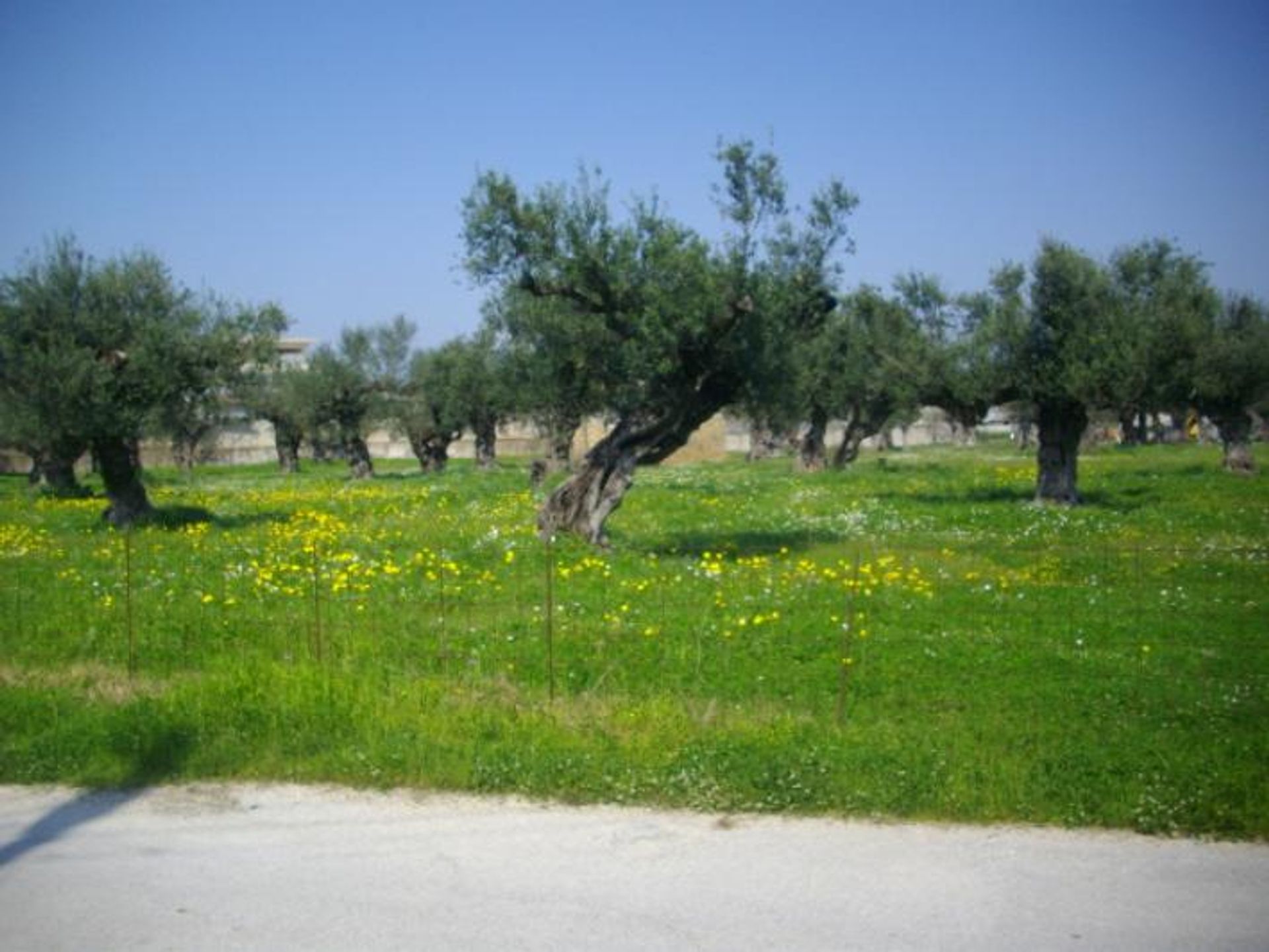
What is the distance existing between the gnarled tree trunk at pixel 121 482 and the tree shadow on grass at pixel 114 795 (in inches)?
632

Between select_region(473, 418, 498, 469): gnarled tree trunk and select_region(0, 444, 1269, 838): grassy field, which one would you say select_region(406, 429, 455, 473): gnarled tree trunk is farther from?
select_region(0, 444, 1269, 838): grassy field

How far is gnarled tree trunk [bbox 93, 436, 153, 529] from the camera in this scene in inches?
909

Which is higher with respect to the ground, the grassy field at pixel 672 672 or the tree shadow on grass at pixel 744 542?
the tree shadow on grass at pixel 744 542

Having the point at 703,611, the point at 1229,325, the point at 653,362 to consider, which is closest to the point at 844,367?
the point at 1229,325

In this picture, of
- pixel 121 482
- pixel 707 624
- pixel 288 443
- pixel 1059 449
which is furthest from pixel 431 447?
pixel 707 624

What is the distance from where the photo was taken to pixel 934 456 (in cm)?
6312

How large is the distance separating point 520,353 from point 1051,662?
53.5 feet

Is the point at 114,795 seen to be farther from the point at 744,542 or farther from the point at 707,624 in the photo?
the point at 744,542

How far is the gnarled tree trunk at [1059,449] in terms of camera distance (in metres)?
27.4

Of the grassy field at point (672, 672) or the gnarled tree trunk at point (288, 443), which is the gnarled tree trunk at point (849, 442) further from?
the grassy field at point (672, 672)

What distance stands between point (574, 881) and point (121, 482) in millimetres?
20170

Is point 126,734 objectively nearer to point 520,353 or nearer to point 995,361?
point 520,353

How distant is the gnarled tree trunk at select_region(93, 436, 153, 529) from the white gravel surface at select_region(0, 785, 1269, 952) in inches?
670

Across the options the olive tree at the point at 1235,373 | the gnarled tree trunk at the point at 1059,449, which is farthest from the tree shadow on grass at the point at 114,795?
the olive tree at the point at 1235,373
